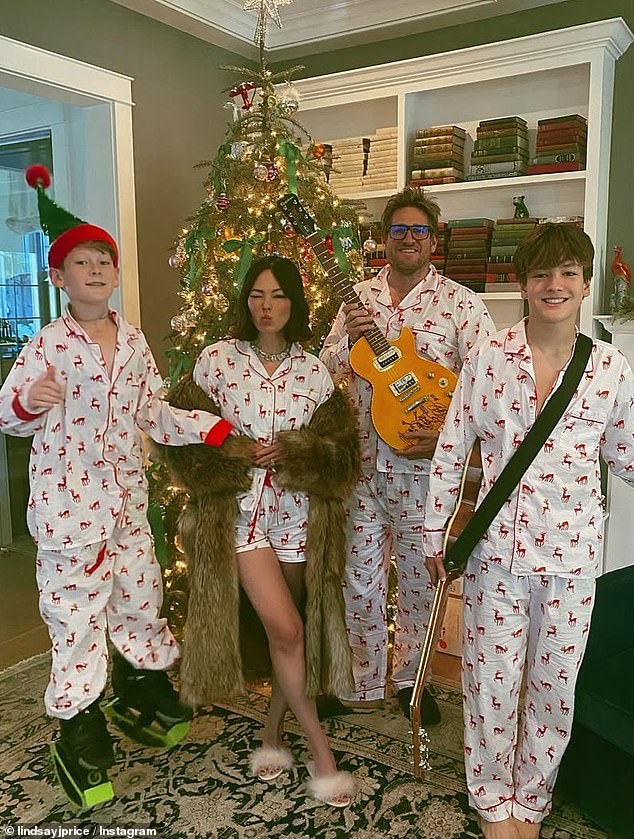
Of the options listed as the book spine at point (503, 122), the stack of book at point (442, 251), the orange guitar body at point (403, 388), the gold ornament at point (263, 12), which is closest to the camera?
the orange guitar body at point (403, 388)

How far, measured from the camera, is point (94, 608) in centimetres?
216

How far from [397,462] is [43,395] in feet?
3.55

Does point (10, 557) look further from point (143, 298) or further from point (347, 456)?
point (347, 456)

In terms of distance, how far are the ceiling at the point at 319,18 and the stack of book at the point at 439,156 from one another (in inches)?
19.6

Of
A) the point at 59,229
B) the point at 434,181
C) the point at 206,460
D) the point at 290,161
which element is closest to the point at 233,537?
the point at 206,460

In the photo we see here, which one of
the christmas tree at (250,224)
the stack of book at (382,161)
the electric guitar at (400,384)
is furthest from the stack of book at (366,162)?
the electric guitar at (400,384)

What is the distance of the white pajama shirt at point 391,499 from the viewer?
2434 mm

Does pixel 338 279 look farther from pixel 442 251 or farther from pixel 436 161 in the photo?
pixel 436 161

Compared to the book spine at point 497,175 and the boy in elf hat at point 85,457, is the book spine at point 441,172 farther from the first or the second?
the boy in elf hat at point 85,457

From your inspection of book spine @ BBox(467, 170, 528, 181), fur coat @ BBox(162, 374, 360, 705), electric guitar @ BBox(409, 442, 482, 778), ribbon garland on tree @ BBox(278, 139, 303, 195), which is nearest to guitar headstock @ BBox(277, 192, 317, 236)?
ribbon garland on tree @ BBox(278, 139, 303, 195)

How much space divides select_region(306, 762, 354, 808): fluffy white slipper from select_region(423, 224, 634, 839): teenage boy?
1.23 feet

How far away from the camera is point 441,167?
12.0 ft

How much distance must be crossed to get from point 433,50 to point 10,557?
11.4 ft

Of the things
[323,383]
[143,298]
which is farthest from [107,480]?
[143,298]
